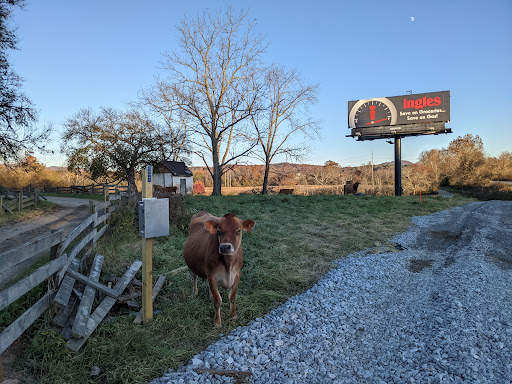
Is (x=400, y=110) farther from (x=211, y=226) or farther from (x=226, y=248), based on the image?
(x=226, y=248)

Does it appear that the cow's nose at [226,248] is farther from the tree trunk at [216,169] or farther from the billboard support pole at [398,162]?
the billboard support pole at [398,162]

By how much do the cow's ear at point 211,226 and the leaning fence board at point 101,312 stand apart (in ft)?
5.73

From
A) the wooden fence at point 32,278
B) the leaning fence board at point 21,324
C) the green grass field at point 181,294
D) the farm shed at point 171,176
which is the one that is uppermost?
the farm shed at point 171,176

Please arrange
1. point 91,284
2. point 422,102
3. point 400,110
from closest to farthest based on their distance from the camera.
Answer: point 91,284, point 422,102, point 400,110

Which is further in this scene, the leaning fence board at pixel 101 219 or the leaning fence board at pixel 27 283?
the leaning fence board at pixel 101 219

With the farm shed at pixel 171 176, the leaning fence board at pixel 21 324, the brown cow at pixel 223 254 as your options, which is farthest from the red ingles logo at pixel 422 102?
the leaning fence board at pixel 21 324

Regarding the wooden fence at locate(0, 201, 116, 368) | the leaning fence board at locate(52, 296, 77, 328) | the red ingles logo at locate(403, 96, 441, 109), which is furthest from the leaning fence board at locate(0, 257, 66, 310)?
the red ingles logo at locate(403, 96, 441, 109)

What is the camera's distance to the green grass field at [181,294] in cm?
361

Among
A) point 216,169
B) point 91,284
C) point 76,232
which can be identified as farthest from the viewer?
point 216,169

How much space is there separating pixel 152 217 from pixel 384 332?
3.52 m

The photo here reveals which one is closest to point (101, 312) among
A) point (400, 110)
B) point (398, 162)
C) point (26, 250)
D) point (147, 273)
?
point (147, 273)

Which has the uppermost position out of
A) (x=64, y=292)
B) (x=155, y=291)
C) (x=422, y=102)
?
(x=422, y=102)

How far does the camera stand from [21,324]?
3.65m

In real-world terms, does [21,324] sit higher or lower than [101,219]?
lower
